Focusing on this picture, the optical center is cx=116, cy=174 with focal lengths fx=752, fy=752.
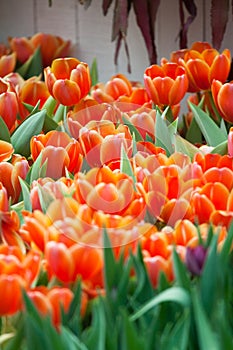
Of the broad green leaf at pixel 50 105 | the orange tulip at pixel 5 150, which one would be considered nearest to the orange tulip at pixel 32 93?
the broad green leaf at pixel 50 105

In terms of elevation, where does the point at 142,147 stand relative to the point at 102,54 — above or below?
above

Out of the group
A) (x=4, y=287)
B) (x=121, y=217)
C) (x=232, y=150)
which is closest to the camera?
(x=4, y=287)

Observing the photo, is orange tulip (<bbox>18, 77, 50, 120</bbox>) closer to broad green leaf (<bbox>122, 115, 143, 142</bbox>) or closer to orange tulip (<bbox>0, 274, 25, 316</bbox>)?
broad green leaf (<bbox>122, 115, 143, 142</bbox>)

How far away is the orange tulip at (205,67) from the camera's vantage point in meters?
1.19

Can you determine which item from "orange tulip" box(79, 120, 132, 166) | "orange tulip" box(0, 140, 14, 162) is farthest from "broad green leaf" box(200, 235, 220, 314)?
"orange tulip" box(0, 140, 14, 162)

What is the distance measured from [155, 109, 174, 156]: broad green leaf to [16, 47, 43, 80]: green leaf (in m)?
1.11

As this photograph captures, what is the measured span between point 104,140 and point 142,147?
0.20ft

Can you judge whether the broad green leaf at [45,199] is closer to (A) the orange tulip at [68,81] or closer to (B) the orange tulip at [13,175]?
(B) the orange tulip at [13,175]

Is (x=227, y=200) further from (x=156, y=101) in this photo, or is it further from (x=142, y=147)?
(x=156, y=101)

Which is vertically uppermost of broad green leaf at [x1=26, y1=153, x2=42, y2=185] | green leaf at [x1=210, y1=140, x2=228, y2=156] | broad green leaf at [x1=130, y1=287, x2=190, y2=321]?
broad green leaf at [x1=130, y1=287, x2=190, y2=321]

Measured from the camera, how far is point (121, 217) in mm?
698

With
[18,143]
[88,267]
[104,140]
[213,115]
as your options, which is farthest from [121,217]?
[213,115]

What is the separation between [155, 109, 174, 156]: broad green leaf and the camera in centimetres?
101

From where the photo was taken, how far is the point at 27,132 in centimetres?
109
